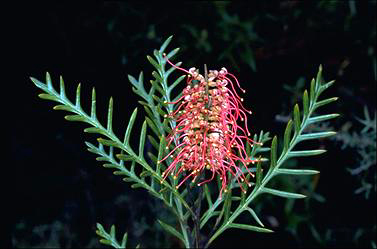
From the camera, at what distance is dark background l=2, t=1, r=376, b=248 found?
189cm

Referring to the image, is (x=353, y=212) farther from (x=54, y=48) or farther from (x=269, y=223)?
(x=54, y=48)

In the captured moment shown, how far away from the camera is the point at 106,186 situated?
205 centimetres

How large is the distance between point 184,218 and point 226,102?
0.21m

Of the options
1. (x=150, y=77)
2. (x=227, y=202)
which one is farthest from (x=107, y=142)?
(x=150, y=77)

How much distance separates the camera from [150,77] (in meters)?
1.91

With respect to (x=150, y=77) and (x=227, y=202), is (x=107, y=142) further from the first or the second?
(x=150, y=77)

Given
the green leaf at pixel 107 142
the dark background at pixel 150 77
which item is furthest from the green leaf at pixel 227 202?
the dark background at pixel 150 77

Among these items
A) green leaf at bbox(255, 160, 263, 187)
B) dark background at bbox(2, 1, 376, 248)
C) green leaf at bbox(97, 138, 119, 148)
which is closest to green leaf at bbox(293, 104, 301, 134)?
green leaf at bbox(255, 160, 263, 187)

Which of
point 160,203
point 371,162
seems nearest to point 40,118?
point 160,203

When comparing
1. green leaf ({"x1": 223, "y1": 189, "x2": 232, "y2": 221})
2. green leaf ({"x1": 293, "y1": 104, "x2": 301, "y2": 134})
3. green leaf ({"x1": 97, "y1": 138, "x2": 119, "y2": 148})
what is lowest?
green leaf ({"x1": 223, "y1": 189, "x2": 232, "y2": 221})

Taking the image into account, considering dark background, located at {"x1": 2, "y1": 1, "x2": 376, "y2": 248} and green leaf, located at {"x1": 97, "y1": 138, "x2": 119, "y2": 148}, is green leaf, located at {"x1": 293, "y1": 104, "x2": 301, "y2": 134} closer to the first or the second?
green leaf, located at {"x1": 97, "y1": 138, "x2": 119, "y2": 148}

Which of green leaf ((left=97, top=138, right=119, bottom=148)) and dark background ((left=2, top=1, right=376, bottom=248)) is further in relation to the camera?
dark background ((left=2, top=1, right=376, bottom=248))

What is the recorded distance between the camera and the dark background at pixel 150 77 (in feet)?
6.19

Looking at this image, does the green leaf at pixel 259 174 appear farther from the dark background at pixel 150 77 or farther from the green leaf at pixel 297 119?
the dark background at pixel 150 77
